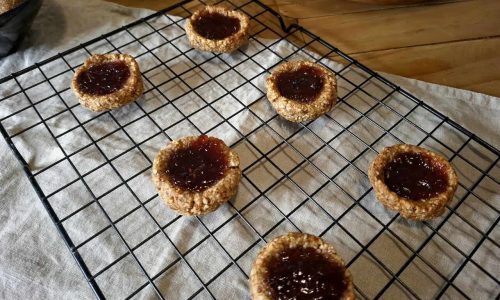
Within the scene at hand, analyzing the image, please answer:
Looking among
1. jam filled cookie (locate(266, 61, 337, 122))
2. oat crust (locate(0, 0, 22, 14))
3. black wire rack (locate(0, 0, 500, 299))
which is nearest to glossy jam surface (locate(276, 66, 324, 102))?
jam filled cookie (locate(266, 61, 337, 122))

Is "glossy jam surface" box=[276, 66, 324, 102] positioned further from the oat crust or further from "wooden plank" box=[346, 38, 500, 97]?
the oat crust

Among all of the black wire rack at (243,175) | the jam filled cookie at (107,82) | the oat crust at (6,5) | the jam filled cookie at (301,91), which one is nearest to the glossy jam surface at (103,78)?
the jam filled cookie at (107,82)

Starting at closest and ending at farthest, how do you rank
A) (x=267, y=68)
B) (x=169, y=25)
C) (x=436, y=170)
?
1. (x=436, y=170)
2. (x=267, y=68)
3. (x=169, y=25)

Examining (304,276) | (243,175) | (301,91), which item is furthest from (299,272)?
(301,91)

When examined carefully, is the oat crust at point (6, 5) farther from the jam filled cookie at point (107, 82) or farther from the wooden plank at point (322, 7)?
the wooden plank at point (322, 7)

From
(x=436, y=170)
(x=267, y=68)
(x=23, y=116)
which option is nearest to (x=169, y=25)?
(x=267, y=68)

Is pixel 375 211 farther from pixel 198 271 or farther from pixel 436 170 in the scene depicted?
pixel 198 271
